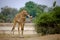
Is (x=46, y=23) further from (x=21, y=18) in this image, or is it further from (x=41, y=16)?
(x=21, y=18)

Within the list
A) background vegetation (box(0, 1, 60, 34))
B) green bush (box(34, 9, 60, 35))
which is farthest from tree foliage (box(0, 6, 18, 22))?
green bush (box(34, 9, 60, 35))

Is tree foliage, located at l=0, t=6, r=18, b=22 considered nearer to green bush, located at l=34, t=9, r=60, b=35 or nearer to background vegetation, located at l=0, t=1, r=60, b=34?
background vegetation, located at l=0, t=1, r=60, b=34

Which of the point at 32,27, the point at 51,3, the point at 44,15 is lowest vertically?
the point at 32,27

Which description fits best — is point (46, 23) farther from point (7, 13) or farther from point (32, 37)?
point (7, 13)

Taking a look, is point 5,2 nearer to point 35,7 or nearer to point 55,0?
point 35,7

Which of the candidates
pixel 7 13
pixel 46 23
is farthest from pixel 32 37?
pixel 7 13

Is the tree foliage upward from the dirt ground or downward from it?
upward

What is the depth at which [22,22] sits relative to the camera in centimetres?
265

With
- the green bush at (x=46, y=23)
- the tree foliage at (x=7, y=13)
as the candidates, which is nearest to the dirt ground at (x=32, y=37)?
the green bush at (x=46, y=23)

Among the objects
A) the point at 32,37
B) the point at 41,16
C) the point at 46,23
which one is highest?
the point at 41,16

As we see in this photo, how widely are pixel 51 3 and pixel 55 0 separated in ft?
0.31

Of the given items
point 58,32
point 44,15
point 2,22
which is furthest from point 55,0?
point 2,22

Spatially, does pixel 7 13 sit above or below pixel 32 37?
above

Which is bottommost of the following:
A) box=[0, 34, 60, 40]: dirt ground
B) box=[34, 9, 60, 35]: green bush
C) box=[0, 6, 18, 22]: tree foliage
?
box=[0, 34, 60, 40]: dirt ground
